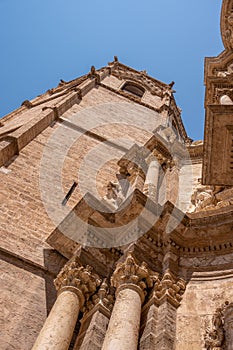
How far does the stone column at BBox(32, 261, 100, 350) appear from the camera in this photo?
6.00 meters

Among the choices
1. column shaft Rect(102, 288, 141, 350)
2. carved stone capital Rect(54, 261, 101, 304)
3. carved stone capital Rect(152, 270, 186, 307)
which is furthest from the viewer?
carved stone capital Rect(54, 261, 101, 304)

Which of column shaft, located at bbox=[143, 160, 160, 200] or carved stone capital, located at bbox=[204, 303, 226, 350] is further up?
column shaft, located at bbox=[143, 160, 160, 200]

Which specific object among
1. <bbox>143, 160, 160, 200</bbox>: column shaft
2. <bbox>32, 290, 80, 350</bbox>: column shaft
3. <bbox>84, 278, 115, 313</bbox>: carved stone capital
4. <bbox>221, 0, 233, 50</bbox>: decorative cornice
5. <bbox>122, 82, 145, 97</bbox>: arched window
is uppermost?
<bbox>122, 82, 145, 97</bbox>: arched window

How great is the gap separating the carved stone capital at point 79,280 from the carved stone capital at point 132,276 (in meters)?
0.33

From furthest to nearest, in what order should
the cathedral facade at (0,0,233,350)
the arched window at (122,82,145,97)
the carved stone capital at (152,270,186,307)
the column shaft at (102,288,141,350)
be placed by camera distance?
the arched window at (122,82,145,97), the carved stone capital at (152,270,186,307), the cathedral facade at (0,0,233,350), the column shaft at (102,288,141,350)

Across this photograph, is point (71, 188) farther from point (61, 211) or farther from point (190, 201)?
point (190, 201)

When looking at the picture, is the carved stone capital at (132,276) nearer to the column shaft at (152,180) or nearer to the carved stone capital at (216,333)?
the carved stone capital at (216,333)

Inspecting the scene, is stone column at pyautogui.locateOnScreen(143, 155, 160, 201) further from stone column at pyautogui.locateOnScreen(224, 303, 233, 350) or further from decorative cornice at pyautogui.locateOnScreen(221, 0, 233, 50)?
stone column at pyautogui.locateOnScreen(224, 303, 233, 350)

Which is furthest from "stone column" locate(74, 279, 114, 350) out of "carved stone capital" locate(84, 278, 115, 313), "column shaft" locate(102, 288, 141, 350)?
"column shaft" locate(102, 288, 141, 350)

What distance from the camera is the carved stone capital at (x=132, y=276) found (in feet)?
22.3

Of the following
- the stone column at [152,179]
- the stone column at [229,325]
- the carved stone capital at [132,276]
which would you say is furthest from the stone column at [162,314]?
the stone column at [152,179]

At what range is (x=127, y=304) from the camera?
6.41 meters

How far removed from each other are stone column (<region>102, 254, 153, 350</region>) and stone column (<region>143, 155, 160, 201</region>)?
348cm

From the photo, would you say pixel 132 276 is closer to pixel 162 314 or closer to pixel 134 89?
pixel 162 314
